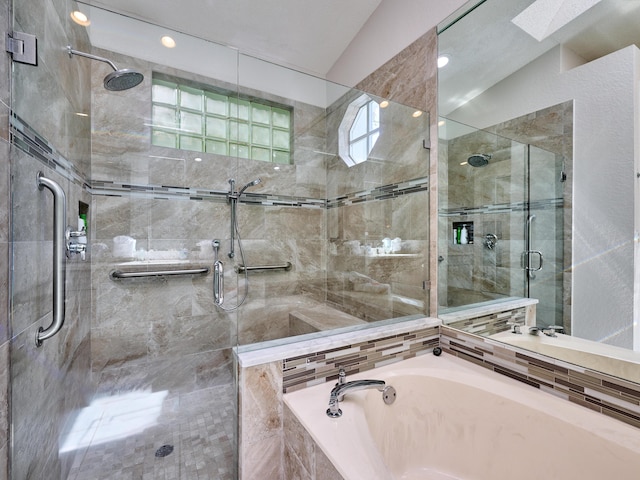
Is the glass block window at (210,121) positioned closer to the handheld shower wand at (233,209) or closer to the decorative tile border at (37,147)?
the handheld shower wand at (233,209)

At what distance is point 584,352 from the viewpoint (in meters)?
1.17

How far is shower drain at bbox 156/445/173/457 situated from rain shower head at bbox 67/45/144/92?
2.21 metres

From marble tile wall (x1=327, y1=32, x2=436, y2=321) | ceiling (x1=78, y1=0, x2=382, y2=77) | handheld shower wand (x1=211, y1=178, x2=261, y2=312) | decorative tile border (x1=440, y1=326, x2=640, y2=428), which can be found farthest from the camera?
handheld shower wand (x1=211, y1=178, x2=261, y2=312)

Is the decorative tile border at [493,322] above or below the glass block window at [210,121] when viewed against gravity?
below

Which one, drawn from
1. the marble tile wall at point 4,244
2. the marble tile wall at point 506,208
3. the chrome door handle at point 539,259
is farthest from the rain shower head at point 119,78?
the chrome door handle at point 539,259

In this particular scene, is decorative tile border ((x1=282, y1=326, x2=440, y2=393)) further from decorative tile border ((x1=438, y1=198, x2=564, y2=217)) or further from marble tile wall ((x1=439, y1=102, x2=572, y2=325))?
decorative tile border ((x1=438, y1=198, x2=564, y2=217))

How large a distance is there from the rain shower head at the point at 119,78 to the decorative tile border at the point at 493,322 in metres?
2.54

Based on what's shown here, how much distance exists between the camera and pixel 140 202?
1970 mm

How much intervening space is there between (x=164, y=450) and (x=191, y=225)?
1.42 meters

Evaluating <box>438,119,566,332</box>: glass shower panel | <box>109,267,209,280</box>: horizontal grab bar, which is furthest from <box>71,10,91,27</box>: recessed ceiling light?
<box>438,119,566,332</box>: glass shower panel

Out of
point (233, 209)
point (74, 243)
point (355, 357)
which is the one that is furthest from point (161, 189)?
point (355, 357)

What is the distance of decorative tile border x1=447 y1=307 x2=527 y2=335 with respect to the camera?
1.47 metres

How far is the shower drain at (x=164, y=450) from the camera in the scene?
150 cm

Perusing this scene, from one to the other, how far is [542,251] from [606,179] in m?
0.42
